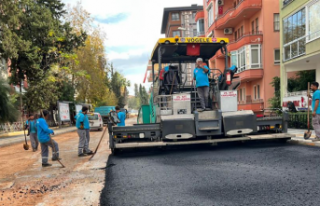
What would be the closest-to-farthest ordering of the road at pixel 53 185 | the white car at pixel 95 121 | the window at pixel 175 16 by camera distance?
the road at pixel 53 185 → the white car at pixel 95 121 → the window at pixel 175 16

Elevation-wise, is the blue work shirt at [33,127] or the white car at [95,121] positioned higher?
the blue work shirt at [33,127]

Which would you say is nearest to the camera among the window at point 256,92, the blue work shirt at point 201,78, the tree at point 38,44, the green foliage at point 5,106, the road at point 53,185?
the road at point 53,185

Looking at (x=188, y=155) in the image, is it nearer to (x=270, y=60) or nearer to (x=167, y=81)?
(x=167, y=81)

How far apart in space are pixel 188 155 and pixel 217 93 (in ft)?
6.32

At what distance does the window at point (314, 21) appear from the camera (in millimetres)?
14000

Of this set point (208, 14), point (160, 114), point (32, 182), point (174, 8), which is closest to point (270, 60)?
point (208, 14)

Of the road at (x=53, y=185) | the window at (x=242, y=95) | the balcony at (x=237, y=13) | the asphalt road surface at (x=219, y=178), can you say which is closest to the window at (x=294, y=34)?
the balcony at (x=237, y=13)

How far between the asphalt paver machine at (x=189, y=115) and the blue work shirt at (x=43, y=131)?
163 centimetres

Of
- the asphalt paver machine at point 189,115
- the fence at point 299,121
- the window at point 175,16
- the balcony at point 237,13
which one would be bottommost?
the fence at point 299,121

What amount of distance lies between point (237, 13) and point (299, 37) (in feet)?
34.8

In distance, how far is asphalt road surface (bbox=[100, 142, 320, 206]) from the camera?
406 cm

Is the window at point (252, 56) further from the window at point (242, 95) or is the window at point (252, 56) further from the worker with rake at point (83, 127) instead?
the worker with rake at point (83, 127)

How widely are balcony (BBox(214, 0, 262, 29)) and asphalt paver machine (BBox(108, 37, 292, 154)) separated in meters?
17.2

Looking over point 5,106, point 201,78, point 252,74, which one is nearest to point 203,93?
point 201,78
